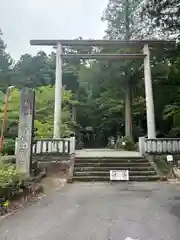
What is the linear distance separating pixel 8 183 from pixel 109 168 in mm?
4490

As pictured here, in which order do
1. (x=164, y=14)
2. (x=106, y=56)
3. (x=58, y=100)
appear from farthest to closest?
1. (x=106, y=56)
2. (x=58, y=100)
3. (x=164, y=14)

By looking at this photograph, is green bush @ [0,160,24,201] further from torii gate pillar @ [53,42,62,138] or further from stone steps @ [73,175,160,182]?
torii gate pillar @ [53,42,62,138]

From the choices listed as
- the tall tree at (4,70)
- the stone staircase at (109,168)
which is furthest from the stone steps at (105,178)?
the tall tree at (4,70)

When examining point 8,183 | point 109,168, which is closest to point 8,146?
point 109,168

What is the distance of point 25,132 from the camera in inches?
263

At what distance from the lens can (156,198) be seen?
5301mm

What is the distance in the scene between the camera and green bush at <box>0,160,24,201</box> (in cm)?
458

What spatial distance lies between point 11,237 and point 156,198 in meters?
3.42

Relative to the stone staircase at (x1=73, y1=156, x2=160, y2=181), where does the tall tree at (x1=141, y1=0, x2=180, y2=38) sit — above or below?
above

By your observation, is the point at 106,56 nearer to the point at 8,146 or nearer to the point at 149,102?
the point at 149,102

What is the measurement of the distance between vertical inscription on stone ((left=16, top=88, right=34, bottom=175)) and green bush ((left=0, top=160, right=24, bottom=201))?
1025mm

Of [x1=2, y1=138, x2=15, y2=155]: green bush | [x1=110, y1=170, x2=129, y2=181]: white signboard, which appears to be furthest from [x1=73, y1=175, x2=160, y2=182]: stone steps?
[x1=2, y1=138, x2=15, y2=155]: green bush

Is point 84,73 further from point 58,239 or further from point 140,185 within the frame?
point 58,239

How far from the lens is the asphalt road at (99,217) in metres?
3.19
